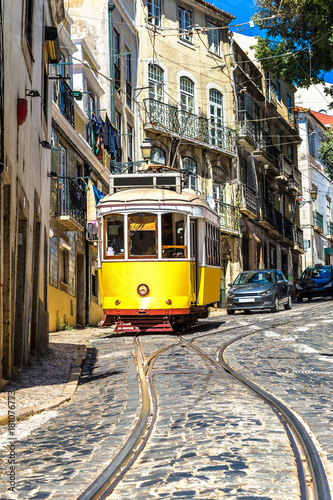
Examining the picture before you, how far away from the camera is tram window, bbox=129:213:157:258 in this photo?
16.9 m

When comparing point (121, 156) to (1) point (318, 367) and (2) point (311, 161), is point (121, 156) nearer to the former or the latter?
(1) point (318, 367)

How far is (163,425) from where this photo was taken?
272 inches

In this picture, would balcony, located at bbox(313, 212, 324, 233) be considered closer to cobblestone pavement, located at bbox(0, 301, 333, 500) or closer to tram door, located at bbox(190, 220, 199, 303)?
tram door, located at bbox(190, 220, 199, 303)

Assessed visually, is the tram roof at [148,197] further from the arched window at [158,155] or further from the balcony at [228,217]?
the balcony at [228,217]

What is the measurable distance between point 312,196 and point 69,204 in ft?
102

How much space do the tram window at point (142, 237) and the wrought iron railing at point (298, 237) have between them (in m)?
34.5

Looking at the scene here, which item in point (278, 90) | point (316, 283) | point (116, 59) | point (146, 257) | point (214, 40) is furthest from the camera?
point (278, 90)

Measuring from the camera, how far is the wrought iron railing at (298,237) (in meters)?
51.0

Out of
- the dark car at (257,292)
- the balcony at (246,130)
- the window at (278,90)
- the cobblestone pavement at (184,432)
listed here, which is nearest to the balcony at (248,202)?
the balcony at (246,130)

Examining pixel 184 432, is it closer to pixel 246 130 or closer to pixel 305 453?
pixel 305 453

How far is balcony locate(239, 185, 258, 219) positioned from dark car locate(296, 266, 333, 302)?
4728 mm

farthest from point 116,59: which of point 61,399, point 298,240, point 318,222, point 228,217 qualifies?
point 318,222

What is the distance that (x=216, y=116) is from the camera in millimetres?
38938

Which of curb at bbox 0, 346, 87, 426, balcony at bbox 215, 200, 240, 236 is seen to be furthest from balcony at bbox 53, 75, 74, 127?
balcony at bbox 215, 200, 240, 236
